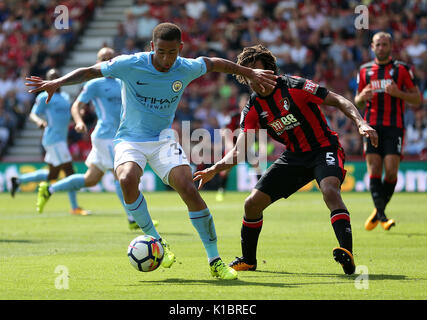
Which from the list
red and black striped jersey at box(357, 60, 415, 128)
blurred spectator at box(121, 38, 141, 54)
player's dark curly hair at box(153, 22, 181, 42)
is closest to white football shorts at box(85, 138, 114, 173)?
red and black striped jersey at box(357, 60, 415, 128)

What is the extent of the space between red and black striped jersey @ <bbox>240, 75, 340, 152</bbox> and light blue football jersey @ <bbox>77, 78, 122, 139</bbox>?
16.4 feet

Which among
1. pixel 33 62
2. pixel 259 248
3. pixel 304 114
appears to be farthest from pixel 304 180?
pixel 33 62

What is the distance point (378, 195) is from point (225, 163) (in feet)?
16.2

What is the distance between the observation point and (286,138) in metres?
7.65

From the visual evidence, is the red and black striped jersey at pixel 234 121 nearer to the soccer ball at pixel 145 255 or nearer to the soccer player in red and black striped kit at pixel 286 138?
the soccer player in red and black striped kit at pixel 286 138

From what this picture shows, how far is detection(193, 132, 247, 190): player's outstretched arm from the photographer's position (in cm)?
716

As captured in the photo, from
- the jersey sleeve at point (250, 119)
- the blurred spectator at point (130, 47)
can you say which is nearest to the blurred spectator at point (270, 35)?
the blurred spectator at point (130, 47)

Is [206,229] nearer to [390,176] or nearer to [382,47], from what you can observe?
[390,176]

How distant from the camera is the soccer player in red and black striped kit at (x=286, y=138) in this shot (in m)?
7.34

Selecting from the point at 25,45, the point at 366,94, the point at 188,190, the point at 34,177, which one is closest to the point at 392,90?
the point at 366,94

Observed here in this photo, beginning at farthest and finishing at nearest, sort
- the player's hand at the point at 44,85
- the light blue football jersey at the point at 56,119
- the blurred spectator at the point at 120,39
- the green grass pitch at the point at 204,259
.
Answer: the blurred spectator at the point at 120,39
the light blue football jersey at the point at 56,119
the player's hand at the point at 44,85
the green grass pitch at the point at 204,259

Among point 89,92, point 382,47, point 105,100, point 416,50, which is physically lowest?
point 105,100
